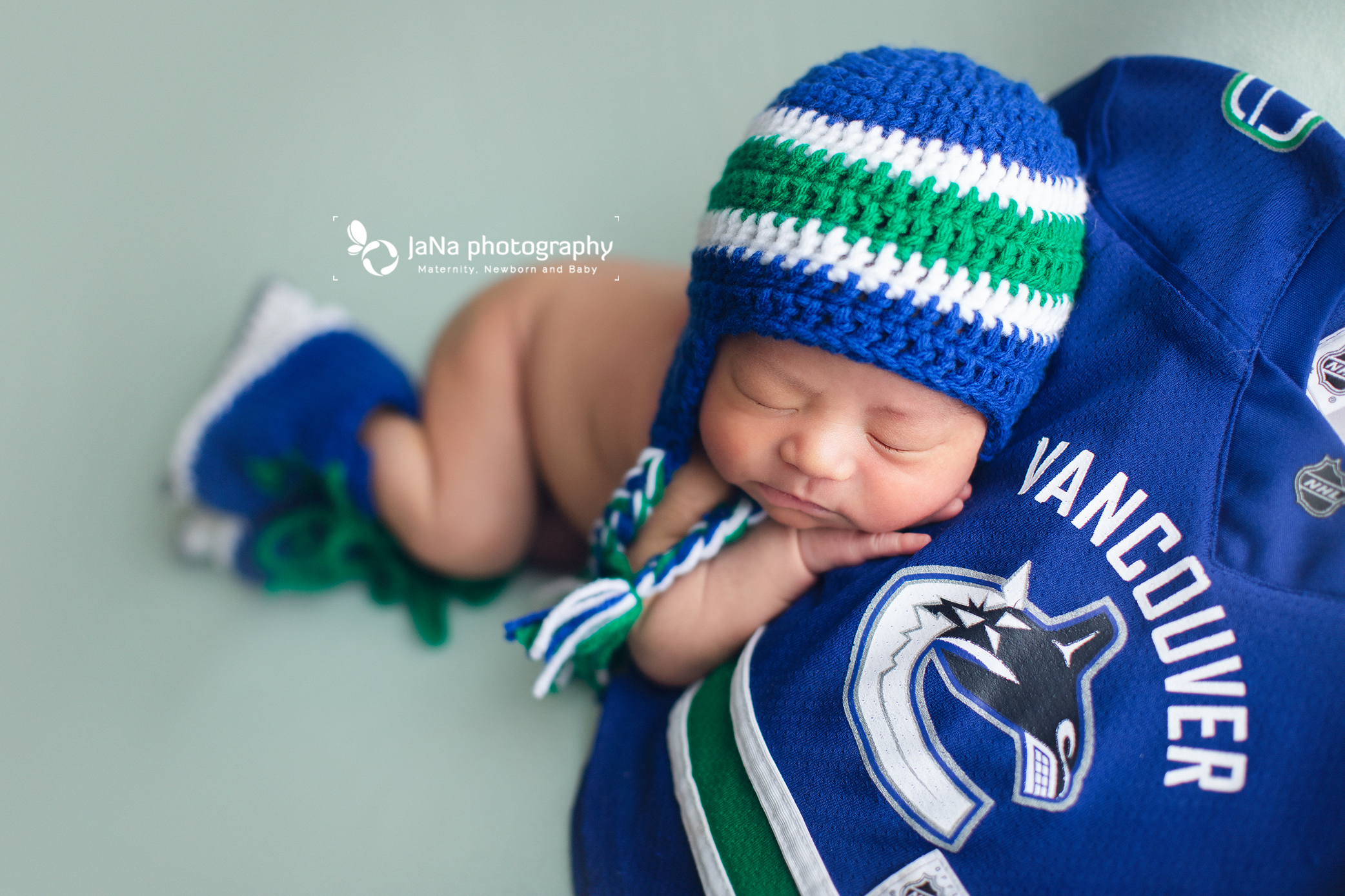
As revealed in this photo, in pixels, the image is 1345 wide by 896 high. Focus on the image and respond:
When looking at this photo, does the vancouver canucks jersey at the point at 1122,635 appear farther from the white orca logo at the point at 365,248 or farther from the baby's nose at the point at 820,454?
the white orca logo at the point at 365,248

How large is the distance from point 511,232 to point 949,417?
2.85 feet

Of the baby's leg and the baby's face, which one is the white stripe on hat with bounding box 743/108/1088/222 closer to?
the baby's face

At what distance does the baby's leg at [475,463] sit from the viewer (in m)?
1.01

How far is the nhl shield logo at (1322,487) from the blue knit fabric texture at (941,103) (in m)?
0.27

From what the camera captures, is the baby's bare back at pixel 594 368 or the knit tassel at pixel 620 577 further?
the baby's bare back at pixel 594 368

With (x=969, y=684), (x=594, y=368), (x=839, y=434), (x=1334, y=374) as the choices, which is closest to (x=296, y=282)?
(x=594, y=368)

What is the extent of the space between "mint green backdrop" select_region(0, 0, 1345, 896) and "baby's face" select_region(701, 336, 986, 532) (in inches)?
14.4

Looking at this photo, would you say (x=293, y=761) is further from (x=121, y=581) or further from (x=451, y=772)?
(x=121, y=581)

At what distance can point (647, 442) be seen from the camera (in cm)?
87

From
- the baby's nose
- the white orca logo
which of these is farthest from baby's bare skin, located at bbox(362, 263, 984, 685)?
the white orca logo

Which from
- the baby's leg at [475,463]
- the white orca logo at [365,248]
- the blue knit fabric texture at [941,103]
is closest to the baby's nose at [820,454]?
the blue knit fabric texture at [941,103]

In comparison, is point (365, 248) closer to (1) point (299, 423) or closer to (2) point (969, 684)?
(1) point (299, 423)

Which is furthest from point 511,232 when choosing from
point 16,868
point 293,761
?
point 16,868

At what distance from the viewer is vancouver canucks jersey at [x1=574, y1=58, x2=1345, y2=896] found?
0.53 meters
